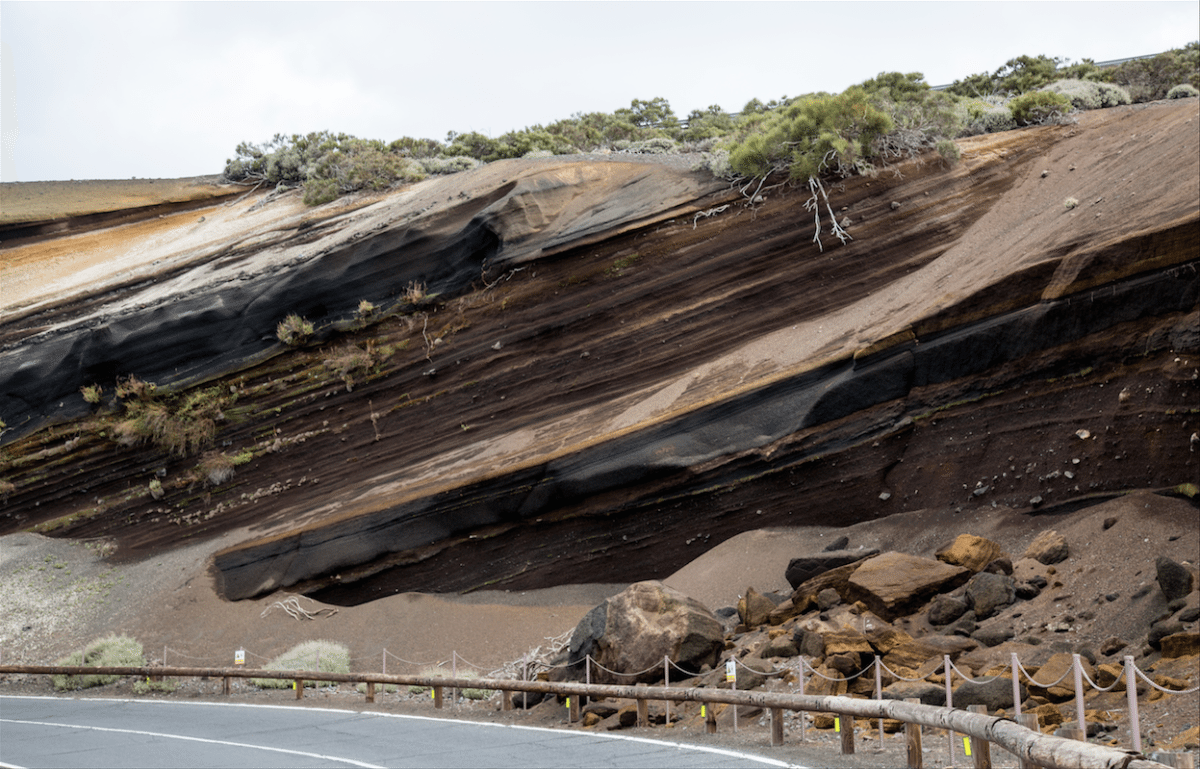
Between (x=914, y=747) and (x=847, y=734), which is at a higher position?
(x=914, y=747)

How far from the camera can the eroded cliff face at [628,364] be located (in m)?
14.3

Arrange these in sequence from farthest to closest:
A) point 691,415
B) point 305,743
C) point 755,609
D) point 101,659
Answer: point 101,659
point 691,415
point 755,609
point 305,743

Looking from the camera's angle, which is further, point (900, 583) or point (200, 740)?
point (900, 583)

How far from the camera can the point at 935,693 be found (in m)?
8.94

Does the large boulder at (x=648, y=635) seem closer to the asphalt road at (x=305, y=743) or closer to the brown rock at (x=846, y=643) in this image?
the asphalt road at (x=305, y=743)

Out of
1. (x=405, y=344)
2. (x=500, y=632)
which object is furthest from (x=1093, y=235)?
(x=405, y=344)

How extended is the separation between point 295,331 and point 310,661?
9.67m

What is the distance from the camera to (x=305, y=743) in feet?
33.1

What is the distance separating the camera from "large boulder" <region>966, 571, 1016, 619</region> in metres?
11.3

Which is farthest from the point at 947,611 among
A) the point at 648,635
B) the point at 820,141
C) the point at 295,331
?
the point at 295,331

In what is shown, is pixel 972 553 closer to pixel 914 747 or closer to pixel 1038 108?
pixel 914 747

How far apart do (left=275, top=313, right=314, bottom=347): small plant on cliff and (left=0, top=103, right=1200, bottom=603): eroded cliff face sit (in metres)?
0.35

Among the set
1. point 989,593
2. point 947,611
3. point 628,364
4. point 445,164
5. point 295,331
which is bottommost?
point 947,611

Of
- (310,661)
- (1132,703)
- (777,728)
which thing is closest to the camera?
(1132,703)
